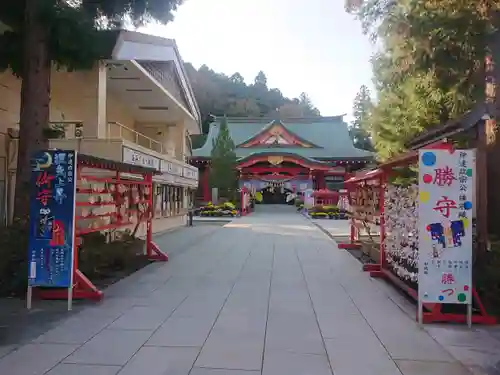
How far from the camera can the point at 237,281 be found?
27.2 feet

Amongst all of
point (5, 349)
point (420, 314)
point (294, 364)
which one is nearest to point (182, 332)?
point (294, 364)

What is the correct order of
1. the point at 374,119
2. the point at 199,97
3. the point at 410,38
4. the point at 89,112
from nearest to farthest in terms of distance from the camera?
the point at 410,38 < the point at 89,112 < the point at 374,119 < the point at 199,97

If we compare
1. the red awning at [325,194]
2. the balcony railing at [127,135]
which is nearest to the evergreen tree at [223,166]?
the red awning at [325,194]

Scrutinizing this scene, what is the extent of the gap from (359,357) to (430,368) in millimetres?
615

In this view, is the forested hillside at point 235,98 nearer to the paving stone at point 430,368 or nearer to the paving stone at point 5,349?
the paving stone at point 5,349

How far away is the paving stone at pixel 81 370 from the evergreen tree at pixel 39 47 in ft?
15.0

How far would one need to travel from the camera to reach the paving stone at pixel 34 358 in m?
3.95

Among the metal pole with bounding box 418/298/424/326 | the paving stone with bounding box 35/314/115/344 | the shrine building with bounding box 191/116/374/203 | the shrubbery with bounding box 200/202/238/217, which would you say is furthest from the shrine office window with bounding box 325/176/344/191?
the paving stone with bounding box 35/314/115/344

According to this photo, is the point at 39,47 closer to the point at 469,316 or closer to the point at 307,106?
the point at 469,316

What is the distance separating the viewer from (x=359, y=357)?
4.43 metres

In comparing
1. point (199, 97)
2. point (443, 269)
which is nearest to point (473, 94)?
point (443, 269)

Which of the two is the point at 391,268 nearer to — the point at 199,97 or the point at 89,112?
the point at 89,112

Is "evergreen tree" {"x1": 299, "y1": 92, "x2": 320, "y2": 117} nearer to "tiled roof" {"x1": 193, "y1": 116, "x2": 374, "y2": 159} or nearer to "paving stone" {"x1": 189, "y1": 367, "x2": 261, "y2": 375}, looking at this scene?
"tiled roof" {"x1": 193, "y1": 116, "x2": 374, "y2": 159}

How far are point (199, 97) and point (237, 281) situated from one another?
A: 2290 inches
